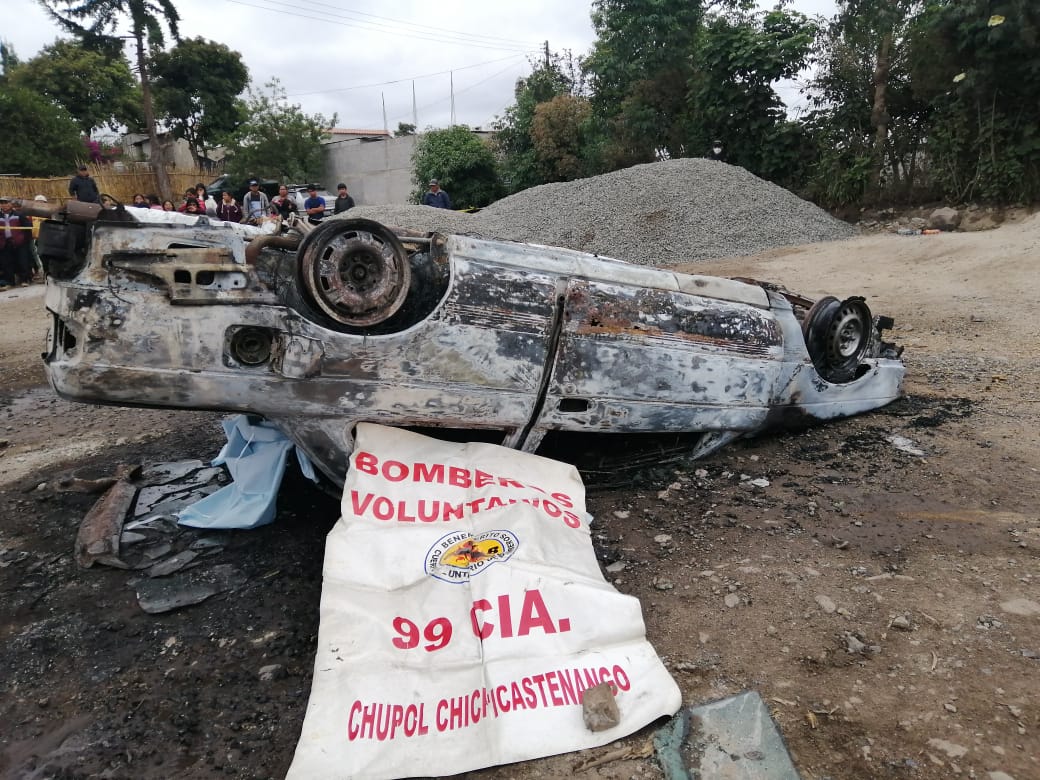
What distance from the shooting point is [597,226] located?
1332cm

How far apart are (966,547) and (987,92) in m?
12.0

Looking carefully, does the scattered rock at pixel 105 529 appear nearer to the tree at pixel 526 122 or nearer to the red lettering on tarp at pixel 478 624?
the red lettering on tarp at pixel 478 624

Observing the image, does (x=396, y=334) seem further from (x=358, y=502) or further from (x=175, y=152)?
(x=175, y=152)

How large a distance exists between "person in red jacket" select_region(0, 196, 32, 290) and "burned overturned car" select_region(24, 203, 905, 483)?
11.5 meters

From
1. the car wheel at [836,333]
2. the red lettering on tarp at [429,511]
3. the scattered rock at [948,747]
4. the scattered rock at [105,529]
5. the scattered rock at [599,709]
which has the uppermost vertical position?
the car wheel at [836,333]

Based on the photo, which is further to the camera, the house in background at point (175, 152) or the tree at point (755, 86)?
the house in background at point (175, 152)

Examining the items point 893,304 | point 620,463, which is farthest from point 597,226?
point 620,463

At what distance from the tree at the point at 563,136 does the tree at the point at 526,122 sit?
473mm

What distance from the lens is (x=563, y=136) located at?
21.2 m

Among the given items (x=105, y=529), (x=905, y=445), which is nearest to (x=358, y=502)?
(x=105, y=529)

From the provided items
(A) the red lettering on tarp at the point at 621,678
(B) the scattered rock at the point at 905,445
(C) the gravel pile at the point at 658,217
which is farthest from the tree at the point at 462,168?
(A) the red lettering on tarp at the point at 621,678

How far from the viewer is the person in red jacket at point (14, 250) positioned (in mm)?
11305

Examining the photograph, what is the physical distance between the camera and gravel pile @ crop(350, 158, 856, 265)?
12492 mm

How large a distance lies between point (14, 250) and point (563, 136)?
596 inches
